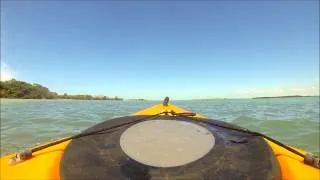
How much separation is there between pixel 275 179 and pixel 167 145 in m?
0.63

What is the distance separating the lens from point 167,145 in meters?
1.59

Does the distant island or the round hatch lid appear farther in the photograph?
the distant island

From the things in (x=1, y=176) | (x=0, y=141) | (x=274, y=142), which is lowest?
(x=0, y=141)

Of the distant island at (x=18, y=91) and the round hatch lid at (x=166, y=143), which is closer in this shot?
the round hatch lid at (x=166, y=143)

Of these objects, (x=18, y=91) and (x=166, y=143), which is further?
(x=18, y=91)

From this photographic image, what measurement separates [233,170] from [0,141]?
652cm

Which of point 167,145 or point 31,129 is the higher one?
point 167,145

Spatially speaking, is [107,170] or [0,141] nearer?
[107,170]

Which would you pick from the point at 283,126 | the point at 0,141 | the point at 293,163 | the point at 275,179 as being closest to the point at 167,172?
the point at 275,179

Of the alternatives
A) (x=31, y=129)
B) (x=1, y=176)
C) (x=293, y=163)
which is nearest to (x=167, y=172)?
(x=293, y=163)

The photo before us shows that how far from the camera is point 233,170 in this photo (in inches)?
52.6

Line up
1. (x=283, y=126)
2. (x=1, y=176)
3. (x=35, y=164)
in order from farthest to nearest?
(x=283, y=126) → (x=35, y=164) → (x=1, y=176)

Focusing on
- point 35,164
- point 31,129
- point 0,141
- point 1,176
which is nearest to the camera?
point 1,176

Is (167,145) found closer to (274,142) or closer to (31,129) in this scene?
(274,142)
